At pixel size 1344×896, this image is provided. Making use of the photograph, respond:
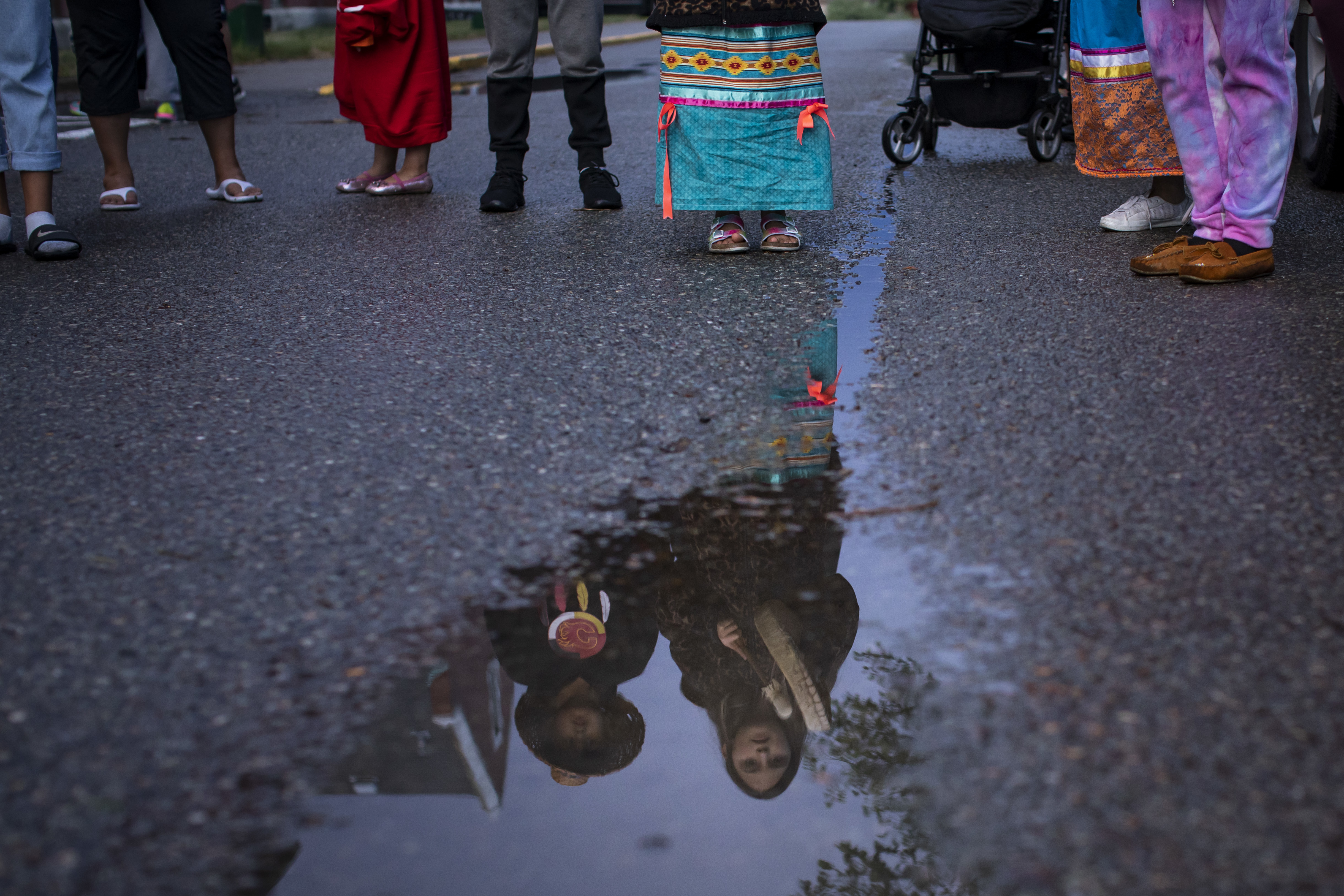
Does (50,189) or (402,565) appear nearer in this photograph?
(402,565)

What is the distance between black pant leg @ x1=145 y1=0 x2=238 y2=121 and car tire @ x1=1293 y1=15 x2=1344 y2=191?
4032 mm

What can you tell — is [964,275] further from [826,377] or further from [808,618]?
[808,618]

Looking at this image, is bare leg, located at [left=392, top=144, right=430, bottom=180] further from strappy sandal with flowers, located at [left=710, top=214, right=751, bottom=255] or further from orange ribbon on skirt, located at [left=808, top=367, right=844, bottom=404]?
orange ribbon on skirt, located at [left=808, top=367, right=844, bottom=404]

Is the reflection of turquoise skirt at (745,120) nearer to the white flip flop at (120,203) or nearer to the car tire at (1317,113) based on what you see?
the car tire at (1317,113)

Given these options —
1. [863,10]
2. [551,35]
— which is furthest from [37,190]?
[863,10]

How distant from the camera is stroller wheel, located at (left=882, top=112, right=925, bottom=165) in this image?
5.30 meters

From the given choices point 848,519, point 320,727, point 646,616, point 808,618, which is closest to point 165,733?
point 320,727

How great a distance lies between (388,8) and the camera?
4.66 metres

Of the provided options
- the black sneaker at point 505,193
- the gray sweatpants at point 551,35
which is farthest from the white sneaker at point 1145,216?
the black sneaker at point 505,193

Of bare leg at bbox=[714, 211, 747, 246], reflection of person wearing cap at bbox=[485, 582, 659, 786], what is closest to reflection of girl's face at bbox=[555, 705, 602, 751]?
reflection of person wearing cap at bbox=[485, 582, 659, 786]

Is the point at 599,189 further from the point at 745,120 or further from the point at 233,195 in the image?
the point at 233,195

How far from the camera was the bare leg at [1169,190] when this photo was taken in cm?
390

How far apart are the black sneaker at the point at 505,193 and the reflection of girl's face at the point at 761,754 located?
11.2 ft

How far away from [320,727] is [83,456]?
3.66 ft
